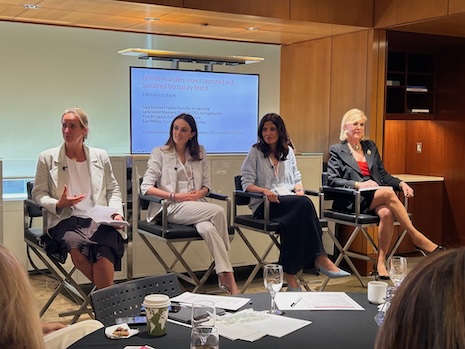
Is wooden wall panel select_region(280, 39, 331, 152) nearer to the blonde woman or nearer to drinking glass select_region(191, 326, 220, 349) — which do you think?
the blonde woman

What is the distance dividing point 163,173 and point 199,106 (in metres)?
1.93

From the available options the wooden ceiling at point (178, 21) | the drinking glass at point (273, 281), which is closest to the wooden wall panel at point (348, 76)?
the wooden ceiling at point (178, 21)

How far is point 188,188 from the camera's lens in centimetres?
454

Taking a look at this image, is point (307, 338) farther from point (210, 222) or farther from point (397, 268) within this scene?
point (210, 222)

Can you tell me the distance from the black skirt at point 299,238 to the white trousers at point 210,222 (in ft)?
1.33

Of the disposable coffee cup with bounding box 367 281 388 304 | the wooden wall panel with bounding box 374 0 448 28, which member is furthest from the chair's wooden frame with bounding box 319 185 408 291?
the disposable coffee cup with bounding box 367 281 388 304

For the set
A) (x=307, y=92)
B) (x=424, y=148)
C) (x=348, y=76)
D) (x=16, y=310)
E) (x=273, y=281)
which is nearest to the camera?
(x=16, y=310)

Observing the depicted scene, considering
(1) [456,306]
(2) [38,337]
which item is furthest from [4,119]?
(1) [456,306]

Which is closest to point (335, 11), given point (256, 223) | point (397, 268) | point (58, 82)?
point (256, 223)

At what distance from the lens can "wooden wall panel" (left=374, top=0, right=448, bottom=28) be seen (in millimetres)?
5000

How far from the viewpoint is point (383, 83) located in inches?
217

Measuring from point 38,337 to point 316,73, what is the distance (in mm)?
5245

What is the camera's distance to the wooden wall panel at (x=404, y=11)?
5.00 metres

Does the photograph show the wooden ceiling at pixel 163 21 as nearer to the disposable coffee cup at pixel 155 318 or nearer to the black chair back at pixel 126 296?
the black chair back at pixel 126 296
